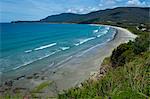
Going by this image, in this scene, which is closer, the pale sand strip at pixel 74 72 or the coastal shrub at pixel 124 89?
the coastal shrub at pixel 124 89

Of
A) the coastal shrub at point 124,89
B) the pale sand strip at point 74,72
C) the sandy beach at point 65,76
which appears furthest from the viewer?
the pale sand strip at point 74,72

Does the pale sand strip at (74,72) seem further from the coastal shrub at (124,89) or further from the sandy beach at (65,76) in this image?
the coastal shrub at (124,89)

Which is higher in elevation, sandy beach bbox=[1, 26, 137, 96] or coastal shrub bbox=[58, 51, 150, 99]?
coastal shrub bbox=[58, 51, 150, 99]

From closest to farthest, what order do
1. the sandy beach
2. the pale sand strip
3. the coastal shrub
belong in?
1. the coastal shrub
2. the sandy beach
3. the pale sand strip

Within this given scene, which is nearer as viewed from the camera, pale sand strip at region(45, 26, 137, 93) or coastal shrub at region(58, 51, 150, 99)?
coastal shrub at region(58, 51, 150, 99)

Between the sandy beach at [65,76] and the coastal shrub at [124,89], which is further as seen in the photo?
the sandy beach at [65,76]

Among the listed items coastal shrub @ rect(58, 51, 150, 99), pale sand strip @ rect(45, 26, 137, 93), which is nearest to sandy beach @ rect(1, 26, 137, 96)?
pale sand strip @ rect(45, 26, 137, 93)

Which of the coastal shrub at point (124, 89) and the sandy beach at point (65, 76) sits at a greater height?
the coastal shrub at point (124, 89)

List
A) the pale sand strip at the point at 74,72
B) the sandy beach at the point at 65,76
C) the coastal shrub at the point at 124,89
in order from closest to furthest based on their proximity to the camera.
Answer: the coastal shrub at the point at 124,89 → the sandy beach at the point at 65,76 → the pale sand strip at the point at 74,72

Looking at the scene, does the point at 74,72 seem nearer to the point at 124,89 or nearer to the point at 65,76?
the point at 65,76

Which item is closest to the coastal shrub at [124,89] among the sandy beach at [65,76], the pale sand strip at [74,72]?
the sandy beach at [65,76]

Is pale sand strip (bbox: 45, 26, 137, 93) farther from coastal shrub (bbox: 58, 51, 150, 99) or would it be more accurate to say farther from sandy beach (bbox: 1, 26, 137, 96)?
coastal shrub (bbox: 58, 51, 150, 99)

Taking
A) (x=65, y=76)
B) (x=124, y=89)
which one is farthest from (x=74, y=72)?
(x=124, y=89)

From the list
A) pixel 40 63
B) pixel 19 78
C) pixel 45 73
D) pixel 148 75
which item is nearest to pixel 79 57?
pixel 40 63
